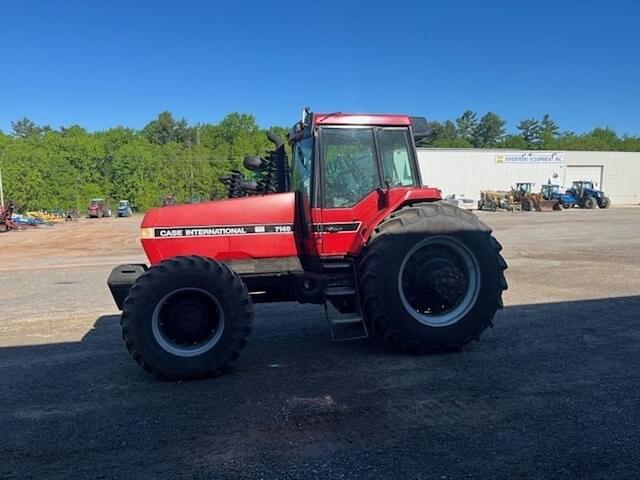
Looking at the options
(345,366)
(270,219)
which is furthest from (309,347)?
(270,219)

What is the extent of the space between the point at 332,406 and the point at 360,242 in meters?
1.92

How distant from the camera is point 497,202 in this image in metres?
42.4

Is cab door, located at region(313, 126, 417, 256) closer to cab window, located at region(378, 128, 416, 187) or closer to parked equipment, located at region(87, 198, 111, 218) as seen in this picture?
cab window, located at region(378, 128, 416, 187)

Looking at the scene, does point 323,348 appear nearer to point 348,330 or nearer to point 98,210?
point 348,330

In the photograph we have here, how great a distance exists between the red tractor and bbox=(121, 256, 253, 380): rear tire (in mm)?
408

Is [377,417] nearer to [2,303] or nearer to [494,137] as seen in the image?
[2,303]

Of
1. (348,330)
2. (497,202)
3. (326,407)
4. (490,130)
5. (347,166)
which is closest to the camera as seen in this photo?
(326,407)

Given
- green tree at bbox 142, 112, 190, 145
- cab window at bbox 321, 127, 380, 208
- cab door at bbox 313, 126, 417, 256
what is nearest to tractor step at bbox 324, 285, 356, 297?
cab door at bbox 313, 126, 417, 256

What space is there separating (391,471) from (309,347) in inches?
110

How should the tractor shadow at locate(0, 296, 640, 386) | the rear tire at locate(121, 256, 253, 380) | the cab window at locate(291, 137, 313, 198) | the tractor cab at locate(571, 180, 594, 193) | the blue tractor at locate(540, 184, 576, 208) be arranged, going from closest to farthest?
the rear tire at locate(121, 256, 253, 380), the tractor shadow at locate(0, 296, 640, 386), the cab window at locate(291, 137, 313, 198), the blue tractor at locate(540, 184, 576, 208), the tractor cab at locate(571, 180, 594, 193)

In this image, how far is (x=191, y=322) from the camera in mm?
4984

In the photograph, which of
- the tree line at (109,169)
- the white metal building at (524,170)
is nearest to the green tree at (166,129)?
the tree line at (109,169)

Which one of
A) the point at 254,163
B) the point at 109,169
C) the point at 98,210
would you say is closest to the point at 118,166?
the point at 109,169

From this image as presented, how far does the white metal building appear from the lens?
48312mm
